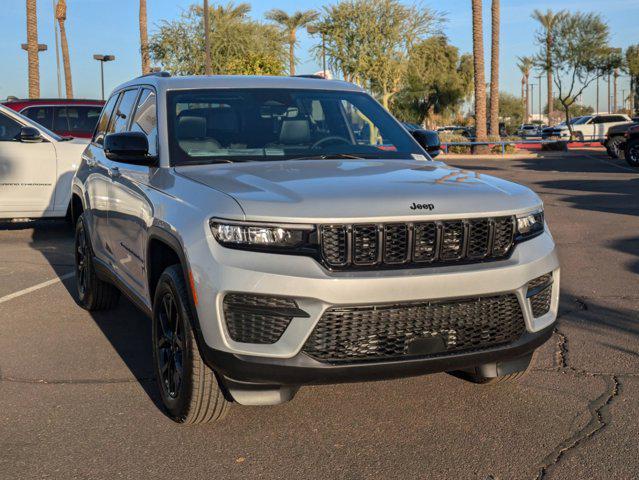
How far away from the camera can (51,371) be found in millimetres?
5281

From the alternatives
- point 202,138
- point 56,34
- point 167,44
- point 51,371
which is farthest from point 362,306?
point 56,34

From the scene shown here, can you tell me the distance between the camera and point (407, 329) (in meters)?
3.73

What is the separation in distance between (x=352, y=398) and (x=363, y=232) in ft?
4.28

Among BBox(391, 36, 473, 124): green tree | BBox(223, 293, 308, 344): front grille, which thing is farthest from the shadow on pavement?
BBox(391, 36, 473, 124): green tree

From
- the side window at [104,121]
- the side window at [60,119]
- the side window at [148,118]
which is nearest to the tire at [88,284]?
the side window at [104,121]

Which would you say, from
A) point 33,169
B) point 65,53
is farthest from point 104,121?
point 65,53

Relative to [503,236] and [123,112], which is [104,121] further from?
[503,236]

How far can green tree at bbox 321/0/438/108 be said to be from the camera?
4091cm

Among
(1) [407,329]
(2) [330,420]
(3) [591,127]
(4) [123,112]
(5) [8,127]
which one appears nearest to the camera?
(1) [407,329]

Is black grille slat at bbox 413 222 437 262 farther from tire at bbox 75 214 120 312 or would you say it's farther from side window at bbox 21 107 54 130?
side window at bbox 21 107 54 130

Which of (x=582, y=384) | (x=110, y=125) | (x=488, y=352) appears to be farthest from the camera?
(x=110, y=125)

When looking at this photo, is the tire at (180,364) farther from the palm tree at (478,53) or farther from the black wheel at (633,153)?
the palm tree at (478,53)

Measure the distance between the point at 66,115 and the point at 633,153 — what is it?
53.7 feet

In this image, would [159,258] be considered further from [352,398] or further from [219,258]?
[352,398]
